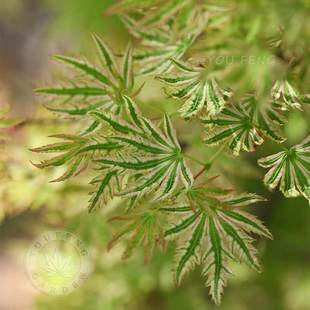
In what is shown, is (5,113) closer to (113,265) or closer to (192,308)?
(113,265)

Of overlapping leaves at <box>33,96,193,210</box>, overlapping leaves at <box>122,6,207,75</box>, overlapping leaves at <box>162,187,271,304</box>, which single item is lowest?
overlapping leaves at <box>162,187,271,304</box>

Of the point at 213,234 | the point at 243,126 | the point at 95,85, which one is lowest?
the point at 213,234

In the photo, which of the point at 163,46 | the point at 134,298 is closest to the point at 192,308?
the point at 134,298

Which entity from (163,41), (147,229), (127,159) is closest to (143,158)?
(127,159)

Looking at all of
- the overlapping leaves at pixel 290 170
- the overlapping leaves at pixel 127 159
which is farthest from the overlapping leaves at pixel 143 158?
the overlapping leaves at pixel 290 170

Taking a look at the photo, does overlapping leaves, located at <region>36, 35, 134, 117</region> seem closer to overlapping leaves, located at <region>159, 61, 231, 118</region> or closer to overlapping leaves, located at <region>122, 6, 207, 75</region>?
overlapping leaves, located at <region>122, 6, 207, 75</region>

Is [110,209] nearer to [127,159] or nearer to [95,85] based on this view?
[95,85]

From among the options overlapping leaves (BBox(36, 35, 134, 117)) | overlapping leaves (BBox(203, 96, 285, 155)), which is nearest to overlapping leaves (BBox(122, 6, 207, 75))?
overlapping leaves (BBox(36, 35, 134, 117))
